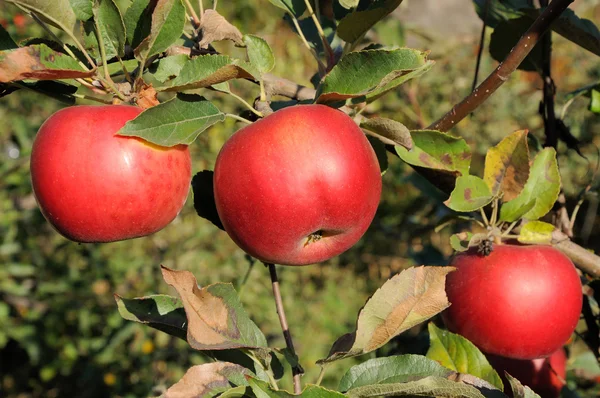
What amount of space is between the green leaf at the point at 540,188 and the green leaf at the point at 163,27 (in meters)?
0.47

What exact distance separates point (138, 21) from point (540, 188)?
0.54 meters

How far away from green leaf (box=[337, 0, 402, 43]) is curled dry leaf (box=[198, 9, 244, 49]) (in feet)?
0.38

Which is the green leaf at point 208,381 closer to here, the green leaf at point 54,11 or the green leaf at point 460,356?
the green leaf at point 460,356

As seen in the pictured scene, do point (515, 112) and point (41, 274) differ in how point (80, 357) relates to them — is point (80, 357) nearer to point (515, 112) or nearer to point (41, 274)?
point (41, 274)

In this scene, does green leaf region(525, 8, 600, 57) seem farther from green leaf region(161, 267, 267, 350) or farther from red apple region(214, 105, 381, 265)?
green leaf region(161, 267, 267, 350)

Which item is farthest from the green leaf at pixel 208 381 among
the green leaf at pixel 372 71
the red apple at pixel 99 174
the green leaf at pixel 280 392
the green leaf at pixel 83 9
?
the green leaf at pixel 83 9

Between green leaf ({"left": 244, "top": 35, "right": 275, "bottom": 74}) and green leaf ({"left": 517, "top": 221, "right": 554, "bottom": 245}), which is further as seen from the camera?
green leaf ({"left": 517, "top": 221, "right": 554, "bottom": 245})

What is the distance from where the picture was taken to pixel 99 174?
2.23 ft

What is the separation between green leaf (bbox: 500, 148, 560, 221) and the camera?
2.81 ft

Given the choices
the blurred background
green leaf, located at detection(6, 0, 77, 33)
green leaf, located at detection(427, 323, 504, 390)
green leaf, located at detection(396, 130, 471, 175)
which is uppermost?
green leaf, located at detection(6, 0, 77, 33)

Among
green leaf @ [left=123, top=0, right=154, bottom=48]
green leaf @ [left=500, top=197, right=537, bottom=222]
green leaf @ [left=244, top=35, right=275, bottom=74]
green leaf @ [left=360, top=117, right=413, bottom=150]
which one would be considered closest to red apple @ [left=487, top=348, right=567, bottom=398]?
green leaf @ [left=500, top=197, right=537, bottom=222]

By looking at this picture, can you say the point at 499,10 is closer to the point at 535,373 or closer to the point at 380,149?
the point at 380,149

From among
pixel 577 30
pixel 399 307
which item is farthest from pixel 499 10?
pixel 399 307

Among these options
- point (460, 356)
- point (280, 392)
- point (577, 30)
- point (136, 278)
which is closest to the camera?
point (280, 392)
